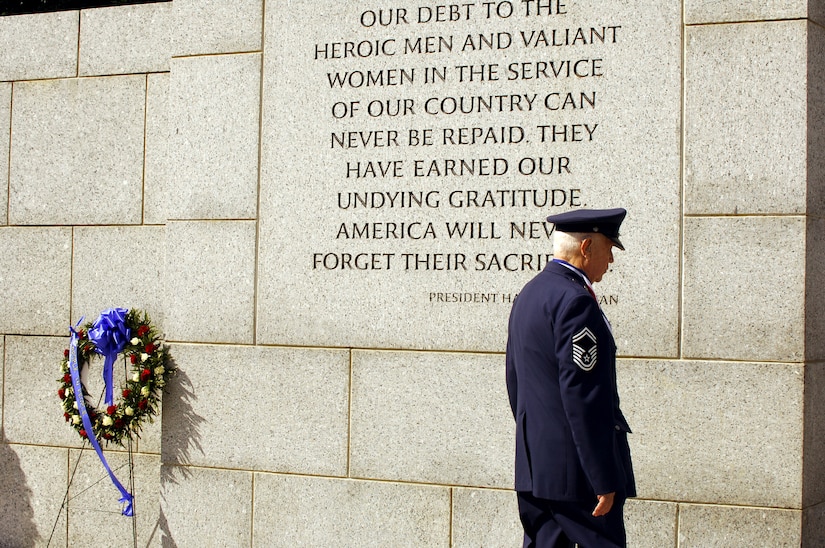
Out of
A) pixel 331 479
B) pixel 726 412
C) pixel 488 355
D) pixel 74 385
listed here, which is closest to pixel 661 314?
pixel 726 412

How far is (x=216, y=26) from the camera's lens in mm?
6828

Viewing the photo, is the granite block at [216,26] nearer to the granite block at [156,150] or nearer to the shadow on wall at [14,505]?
the granite block at [156,150]

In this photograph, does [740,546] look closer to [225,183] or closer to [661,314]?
[661,314]

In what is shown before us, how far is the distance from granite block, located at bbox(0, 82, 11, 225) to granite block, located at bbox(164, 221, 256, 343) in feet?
5.80

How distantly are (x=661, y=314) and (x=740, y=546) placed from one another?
4.37ft

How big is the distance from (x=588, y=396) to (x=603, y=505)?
449mm

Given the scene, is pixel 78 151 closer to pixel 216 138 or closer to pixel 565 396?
pixel 216 138

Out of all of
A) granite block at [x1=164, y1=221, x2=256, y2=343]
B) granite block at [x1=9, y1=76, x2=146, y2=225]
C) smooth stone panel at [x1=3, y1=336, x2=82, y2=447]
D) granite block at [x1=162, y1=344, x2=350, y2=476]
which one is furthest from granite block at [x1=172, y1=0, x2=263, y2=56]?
smooth stone panel at [x1=3, y1=336, x2=82, y2=447]

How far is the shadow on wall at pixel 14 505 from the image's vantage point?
25.0 feet

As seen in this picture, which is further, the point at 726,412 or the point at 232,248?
the point at 232,248

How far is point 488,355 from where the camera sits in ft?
20.4

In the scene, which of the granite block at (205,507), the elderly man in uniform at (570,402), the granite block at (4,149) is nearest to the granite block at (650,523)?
the elderly man in uniform at (570,402)

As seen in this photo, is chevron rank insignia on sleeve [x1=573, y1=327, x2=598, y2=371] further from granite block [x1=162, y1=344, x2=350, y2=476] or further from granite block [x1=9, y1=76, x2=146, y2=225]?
granite block [x1=9, y1=76, x2=146, y2=225]

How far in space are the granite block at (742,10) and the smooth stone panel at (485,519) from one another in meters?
2.94
